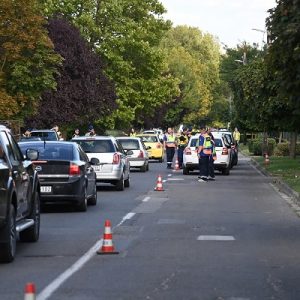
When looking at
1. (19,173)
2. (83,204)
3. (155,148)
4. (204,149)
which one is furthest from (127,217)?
(155,148)

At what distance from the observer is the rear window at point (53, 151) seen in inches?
765

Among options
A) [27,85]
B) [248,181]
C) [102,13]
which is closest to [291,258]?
[248,181]

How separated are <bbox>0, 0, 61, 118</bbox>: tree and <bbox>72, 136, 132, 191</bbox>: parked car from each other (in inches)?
544

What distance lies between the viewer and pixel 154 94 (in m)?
68.9

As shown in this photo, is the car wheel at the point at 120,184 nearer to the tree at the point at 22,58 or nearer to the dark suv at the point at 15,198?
the dark suv at the point at 15,198

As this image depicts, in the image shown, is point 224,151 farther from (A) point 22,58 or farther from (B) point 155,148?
(B) point 155,148

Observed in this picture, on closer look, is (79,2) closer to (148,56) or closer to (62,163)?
(148,56)

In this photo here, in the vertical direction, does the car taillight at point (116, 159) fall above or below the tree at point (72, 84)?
below

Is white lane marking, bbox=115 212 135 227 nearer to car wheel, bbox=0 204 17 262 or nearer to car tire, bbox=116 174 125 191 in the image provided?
car wheel, bbox=0 204 17 262

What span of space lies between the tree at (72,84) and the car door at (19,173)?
41.0 m

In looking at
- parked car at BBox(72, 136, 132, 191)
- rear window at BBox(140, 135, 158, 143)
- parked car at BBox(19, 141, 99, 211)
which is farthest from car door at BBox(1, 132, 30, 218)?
rear window at BBox(140, 135, 158, 143)

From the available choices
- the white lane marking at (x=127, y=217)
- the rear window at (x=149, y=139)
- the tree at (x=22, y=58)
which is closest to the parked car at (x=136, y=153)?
the tree at (x=22, y=58)

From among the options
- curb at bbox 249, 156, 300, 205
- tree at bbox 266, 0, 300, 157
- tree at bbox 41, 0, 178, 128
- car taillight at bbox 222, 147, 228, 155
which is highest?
tree at bbox 41, 0, 178, 128

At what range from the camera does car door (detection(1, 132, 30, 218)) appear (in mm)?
12553
